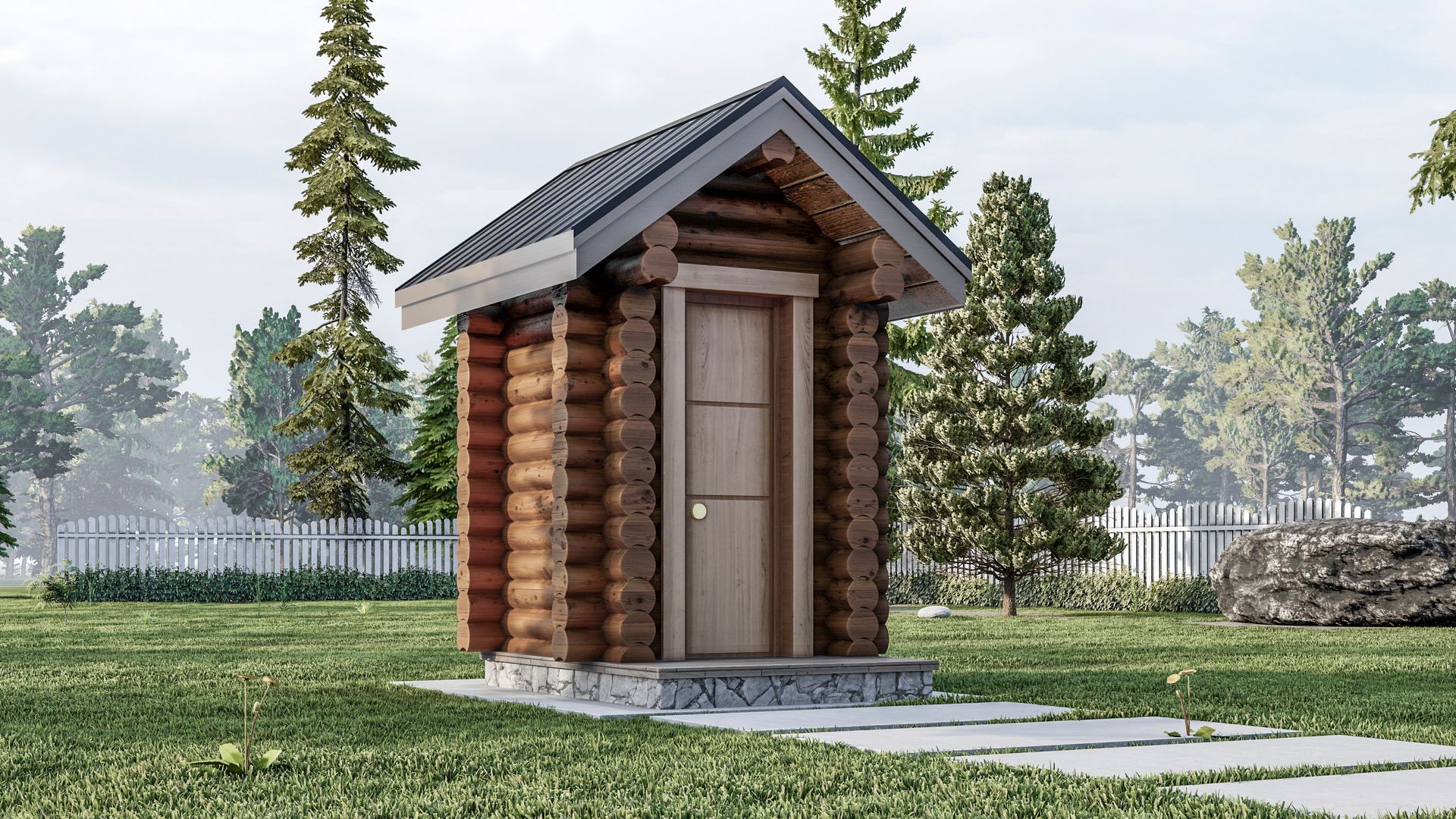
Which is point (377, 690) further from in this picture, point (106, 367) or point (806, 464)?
point (106, 367)

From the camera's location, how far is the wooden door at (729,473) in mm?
10422

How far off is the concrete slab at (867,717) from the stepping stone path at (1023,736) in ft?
0.67

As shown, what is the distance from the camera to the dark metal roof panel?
9789 mm

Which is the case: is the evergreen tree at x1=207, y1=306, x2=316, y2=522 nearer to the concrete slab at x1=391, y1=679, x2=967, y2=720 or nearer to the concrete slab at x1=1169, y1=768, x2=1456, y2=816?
the concrete slab at x1=391, y1=679, x2=967, y2=720

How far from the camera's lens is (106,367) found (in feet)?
222

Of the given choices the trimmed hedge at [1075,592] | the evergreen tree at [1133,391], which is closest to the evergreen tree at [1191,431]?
the evergreen tree at [1133,391]

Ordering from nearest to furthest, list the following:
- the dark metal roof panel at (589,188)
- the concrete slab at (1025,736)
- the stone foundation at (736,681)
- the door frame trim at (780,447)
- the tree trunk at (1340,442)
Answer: the concrete slab at (1025,736)
the stone foundation at (736,681)
the dark metal roof panel at (589,188)
the door frame trim at (780,447)
the tree trunk at (1340,442)

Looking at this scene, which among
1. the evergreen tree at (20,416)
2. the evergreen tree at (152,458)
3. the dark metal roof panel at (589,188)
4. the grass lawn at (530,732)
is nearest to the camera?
the grass lawn at (530,732)

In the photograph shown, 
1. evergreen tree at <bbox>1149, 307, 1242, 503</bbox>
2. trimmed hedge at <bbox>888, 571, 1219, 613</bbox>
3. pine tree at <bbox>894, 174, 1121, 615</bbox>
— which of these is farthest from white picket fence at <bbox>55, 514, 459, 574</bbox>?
evergreen tree at <bbox>1149, 307, 1242, 503</bbox>

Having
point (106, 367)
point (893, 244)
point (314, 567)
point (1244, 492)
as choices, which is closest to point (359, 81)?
point (314, 567)

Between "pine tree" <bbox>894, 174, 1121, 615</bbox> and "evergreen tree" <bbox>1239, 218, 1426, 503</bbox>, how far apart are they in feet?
123

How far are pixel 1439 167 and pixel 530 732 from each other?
11820mm

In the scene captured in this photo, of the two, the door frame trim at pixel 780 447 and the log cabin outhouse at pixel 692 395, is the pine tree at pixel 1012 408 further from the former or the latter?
the door frame trim at pixel 780 447

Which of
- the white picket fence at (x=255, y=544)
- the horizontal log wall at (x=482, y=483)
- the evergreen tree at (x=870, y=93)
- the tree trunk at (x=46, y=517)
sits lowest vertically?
the tree trunk at (x=46, y=517)
